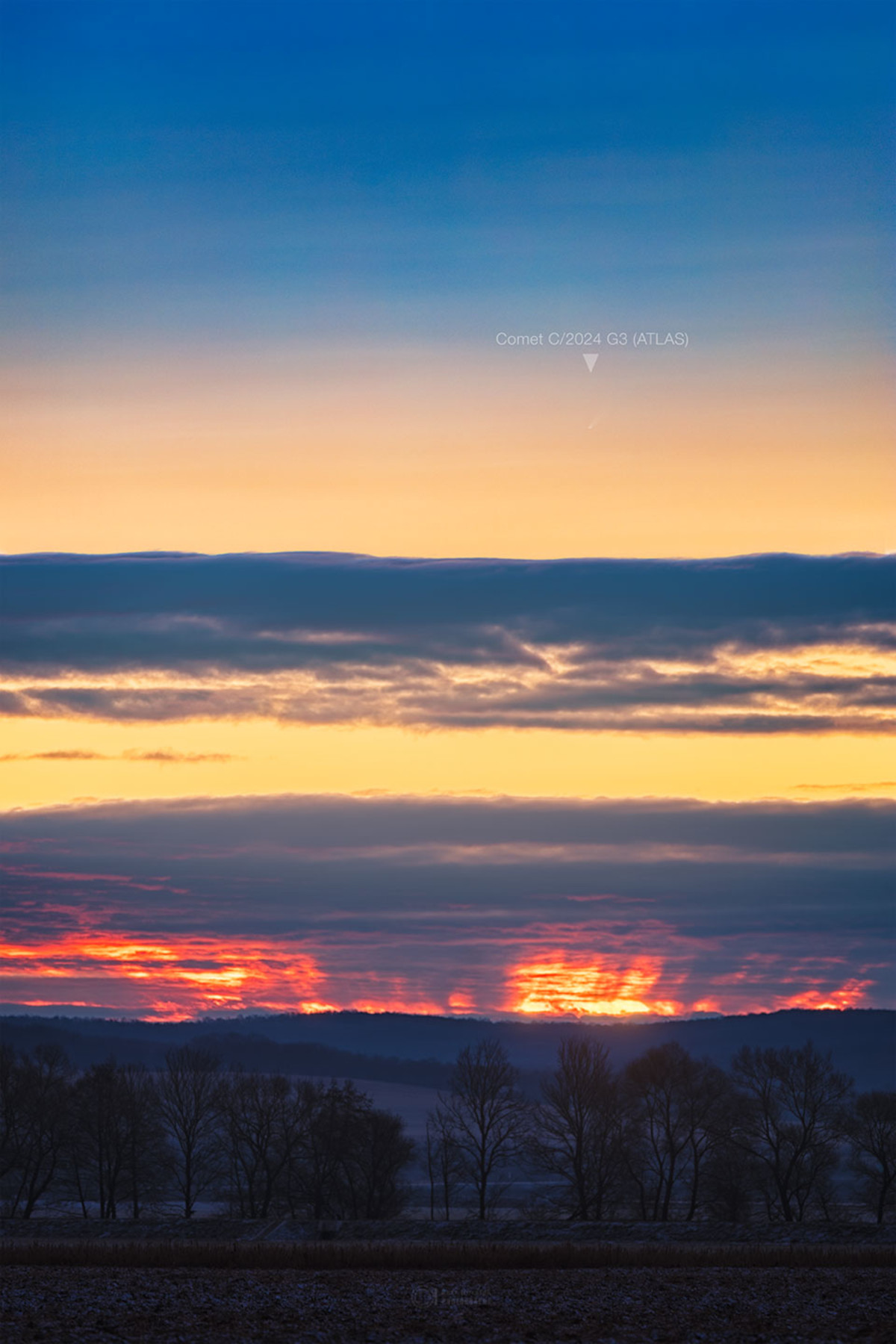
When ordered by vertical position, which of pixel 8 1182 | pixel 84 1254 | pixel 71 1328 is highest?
pixel 71 1328

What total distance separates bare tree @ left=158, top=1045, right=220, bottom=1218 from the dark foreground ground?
234ft

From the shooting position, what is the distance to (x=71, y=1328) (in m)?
30.3

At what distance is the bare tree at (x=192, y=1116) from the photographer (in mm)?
116000

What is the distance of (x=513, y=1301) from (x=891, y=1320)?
33.8ft

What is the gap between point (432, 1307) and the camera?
37.0 metres

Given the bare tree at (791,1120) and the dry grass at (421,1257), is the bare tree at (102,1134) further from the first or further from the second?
the dry grass at (421,1257)

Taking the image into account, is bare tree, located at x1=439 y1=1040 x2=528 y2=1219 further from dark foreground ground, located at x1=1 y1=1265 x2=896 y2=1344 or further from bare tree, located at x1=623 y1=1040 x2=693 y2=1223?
dark foreground ground, located at x1=1 y1=1265 x2=896 y2=1344

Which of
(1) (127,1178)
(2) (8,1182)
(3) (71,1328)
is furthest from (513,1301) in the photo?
(2) (8,1182)

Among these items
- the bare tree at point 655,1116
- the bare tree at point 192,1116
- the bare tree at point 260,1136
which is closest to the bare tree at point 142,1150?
the bare tree at point 192,1116

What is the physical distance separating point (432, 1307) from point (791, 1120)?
9105 centimetres

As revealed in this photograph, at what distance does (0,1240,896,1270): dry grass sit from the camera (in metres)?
A: 48.2

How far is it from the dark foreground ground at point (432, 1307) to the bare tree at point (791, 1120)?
6364 cm

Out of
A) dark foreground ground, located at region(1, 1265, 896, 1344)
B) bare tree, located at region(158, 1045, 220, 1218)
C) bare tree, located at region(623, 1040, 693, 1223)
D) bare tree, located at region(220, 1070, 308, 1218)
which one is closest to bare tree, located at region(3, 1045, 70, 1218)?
bare tree, located at region(158, 1045, 220, 1218)

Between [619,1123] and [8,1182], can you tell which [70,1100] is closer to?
[8,1182]
